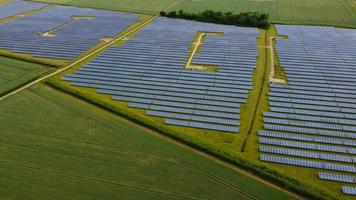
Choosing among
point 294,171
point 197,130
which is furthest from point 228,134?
point 294,171

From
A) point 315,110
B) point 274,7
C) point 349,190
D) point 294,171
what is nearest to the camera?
point 349,190

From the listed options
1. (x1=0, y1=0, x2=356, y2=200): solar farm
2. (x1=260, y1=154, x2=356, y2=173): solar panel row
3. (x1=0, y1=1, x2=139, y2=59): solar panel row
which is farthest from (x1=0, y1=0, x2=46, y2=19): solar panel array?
(x1=260, y1=154, x2=356, y2=173): solar panel row

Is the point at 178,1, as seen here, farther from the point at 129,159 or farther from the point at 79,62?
the point at 129,159

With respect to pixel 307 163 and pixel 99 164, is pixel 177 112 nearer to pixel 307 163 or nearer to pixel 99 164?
pixel 99 164

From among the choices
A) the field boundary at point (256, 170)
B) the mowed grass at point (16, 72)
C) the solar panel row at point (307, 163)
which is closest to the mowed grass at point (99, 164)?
the field boundary at point (256, 170)

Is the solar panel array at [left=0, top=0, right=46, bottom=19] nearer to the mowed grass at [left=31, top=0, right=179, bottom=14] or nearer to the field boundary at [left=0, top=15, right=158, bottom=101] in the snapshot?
the mowed grass at [left=31, top=0, right=179, bottom=14]

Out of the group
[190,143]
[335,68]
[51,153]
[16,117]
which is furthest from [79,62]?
[335,68]

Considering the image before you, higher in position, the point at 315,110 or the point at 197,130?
the point at 315,110
